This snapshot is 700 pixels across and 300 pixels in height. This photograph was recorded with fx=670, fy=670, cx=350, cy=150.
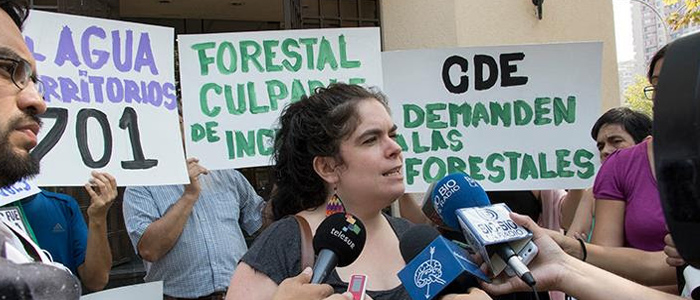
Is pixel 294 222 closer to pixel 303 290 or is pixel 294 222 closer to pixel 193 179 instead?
pixel 303 290

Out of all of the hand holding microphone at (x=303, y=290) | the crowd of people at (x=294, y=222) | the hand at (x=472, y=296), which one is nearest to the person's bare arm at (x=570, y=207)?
the crowd of people at (x=294, y=222)

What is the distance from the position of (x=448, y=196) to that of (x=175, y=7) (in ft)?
24.3

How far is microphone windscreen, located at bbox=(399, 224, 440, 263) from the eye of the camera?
72.4 inches

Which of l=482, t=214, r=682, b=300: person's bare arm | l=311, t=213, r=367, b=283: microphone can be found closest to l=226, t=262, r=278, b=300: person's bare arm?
l=311, t=213, r=367, b=283: microphone

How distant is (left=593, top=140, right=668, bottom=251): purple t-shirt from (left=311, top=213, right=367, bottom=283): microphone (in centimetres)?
133

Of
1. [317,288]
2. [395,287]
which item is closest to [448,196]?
[395,287]

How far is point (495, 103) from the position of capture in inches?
145

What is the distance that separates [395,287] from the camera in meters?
1.93

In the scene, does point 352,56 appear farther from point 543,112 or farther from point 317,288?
point 317,288

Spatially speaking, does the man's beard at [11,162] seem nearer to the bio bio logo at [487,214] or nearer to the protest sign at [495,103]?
the bio bio logo at [487,214]

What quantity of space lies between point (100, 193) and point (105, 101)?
48cm

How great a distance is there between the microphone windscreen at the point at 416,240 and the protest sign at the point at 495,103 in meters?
1.71

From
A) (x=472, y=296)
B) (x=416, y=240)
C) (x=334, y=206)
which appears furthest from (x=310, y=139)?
(x=472, y=296)

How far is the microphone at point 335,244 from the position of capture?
5.39 ft
